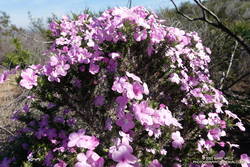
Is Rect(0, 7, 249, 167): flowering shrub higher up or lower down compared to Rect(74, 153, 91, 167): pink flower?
higher up

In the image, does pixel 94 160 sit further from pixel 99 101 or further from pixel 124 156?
pixel 99 101

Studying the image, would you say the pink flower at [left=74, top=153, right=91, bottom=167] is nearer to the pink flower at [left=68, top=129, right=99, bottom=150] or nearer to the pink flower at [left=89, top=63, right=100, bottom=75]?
the pink flower at [left=68, top=129, right=99, bottom=150]

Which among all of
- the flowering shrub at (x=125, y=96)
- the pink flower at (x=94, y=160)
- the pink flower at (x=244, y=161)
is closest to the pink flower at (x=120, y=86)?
the flowering shrub at (x=125, y=96)

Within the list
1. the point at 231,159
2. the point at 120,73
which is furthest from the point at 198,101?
the point at 120,73

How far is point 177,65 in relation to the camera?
6.82 feet

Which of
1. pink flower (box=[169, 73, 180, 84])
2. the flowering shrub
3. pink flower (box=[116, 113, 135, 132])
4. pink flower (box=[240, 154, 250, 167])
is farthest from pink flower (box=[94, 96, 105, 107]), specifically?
pink flower (box=[240, 154, 250, 167])

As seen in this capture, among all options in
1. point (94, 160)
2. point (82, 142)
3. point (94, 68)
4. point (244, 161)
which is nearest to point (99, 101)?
point (94, 68)

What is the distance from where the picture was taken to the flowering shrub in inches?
58.1

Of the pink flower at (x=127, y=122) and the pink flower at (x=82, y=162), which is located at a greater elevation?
the pink flower at (x=127, y=122)

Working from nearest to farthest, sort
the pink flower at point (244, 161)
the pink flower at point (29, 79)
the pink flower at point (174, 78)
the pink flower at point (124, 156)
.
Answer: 1. the pink flower at point (124, 156)
2. the pink flower at point (29, 79)
3. the pink flower at point (174, 78)
4. the pink flower at point (244, 161)

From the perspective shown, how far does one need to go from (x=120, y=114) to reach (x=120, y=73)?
1.10 ft

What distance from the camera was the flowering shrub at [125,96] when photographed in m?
1.48

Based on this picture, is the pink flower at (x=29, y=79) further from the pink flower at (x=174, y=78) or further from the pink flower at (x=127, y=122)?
the pink flower at (x=174, y=78)

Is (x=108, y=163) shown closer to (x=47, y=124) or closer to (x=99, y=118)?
(x=99, y=118)
